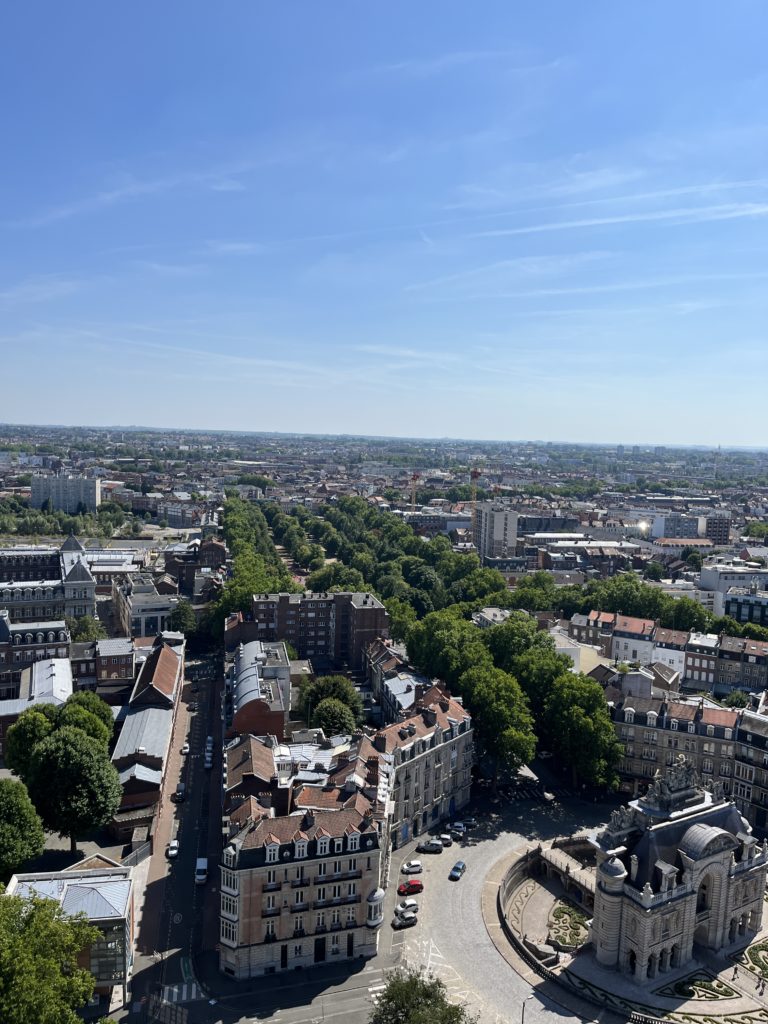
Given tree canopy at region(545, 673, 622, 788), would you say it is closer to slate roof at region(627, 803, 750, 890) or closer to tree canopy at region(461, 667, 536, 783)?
tree canopy at region(461, 667, 536, 783)

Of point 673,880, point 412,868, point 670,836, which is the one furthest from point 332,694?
point 673,880

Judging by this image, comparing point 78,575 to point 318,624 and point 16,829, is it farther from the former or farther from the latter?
point 16,829

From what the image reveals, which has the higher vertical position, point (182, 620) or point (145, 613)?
point (145, 613)

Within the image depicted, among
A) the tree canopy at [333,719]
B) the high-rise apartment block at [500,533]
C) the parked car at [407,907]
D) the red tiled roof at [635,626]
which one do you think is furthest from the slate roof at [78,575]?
the high-rise apartment block at [500,533]

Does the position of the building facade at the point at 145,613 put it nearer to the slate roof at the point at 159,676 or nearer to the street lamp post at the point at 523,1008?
the slate roof at the point at 159,676

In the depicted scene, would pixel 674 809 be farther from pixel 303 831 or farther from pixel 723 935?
pixel 303 831
